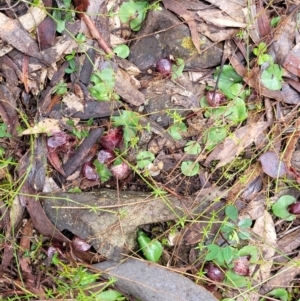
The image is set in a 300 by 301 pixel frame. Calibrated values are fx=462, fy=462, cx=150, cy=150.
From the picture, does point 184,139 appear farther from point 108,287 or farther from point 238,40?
point 108,287

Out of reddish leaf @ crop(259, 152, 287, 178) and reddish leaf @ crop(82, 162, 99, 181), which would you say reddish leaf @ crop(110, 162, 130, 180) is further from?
reddish leaf @ crop(259, 152, 287, 178)

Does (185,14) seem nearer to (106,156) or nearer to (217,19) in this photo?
(217,19)

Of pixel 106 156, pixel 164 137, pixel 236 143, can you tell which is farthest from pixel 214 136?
pixel 106 156

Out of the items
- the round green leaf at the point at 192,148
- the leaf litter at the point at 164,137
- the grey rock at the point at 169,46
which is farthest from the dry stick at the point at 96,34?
the round green leaf at the point at 192,148

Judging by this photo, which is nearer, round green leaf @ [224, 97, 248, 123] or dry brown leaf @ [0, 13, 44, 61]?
dry brown leaf @ [0, 13, 44, 61]

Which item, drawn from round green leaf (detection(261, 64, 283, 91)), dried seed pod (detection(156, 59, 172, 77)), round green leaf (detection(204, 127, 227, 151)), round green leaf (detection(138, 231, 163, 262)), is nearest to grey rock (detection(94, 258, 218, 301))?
round green leaf (detection(138, 231, 163, 262))
